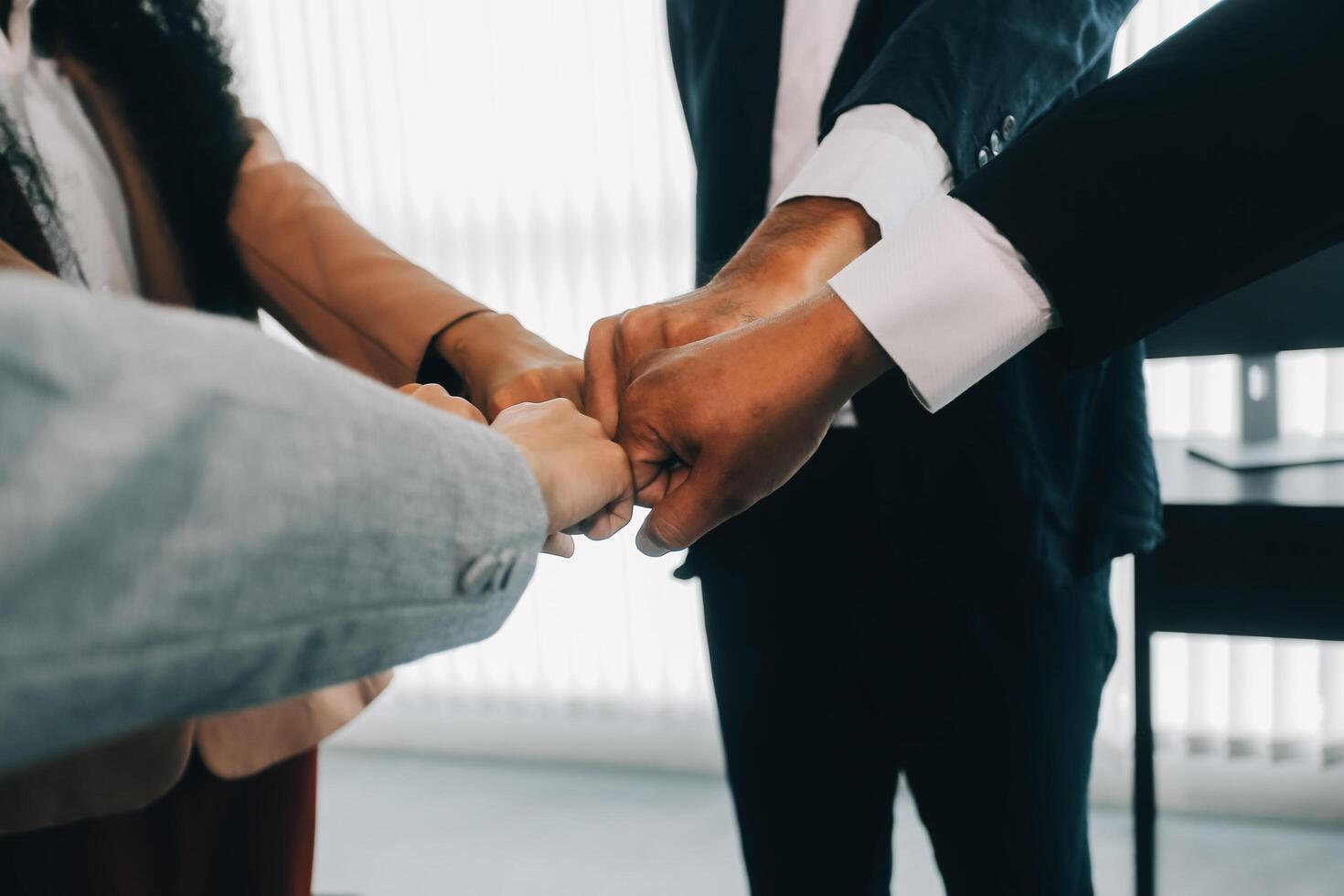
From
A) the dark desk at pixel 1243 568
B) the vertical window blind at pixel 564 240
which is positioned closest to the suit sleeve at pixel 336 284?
the dark desk at pixel 1243 568

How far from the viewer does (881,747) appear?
1.00m

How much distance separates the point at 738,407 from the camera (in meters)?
0.72

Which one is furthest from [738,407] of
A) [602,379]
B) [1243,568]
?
[1243,568]

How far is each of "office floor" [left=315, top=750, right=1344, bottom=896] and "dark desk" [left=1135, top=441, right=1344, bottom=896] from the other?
69cm

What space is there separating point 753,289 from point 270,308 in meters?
0.48

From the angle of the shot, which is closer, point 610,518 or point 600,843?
point 610,518

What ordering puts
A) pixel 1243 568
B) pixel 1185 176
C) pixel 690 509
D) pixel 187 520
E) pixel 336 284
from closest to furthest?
pixel 187 520, pixel 1185 176, pixel 690 509, pixel 336 284, pixel 1243 568

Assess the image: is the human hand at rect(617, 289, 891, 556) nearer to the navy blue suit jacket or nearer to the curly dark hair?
the navy blue suit jacket

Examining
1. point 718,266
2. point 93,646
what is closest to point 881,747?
point 718,266

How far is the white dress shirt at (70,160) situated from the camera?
2.21 ft

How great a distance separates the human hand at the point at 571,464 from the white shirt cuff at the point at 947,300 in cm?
22

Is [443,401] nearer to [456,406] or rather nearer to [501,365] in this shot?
[456,406]

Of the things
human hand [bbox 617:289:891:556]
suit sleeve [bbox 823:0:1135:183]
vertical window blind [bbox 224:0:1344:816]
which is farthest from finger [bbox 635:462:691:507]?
vertical window blind [bbox 224:0:1344:816]

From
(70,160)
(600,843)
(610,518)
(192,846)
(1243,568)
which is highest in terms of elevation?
(70,160)
